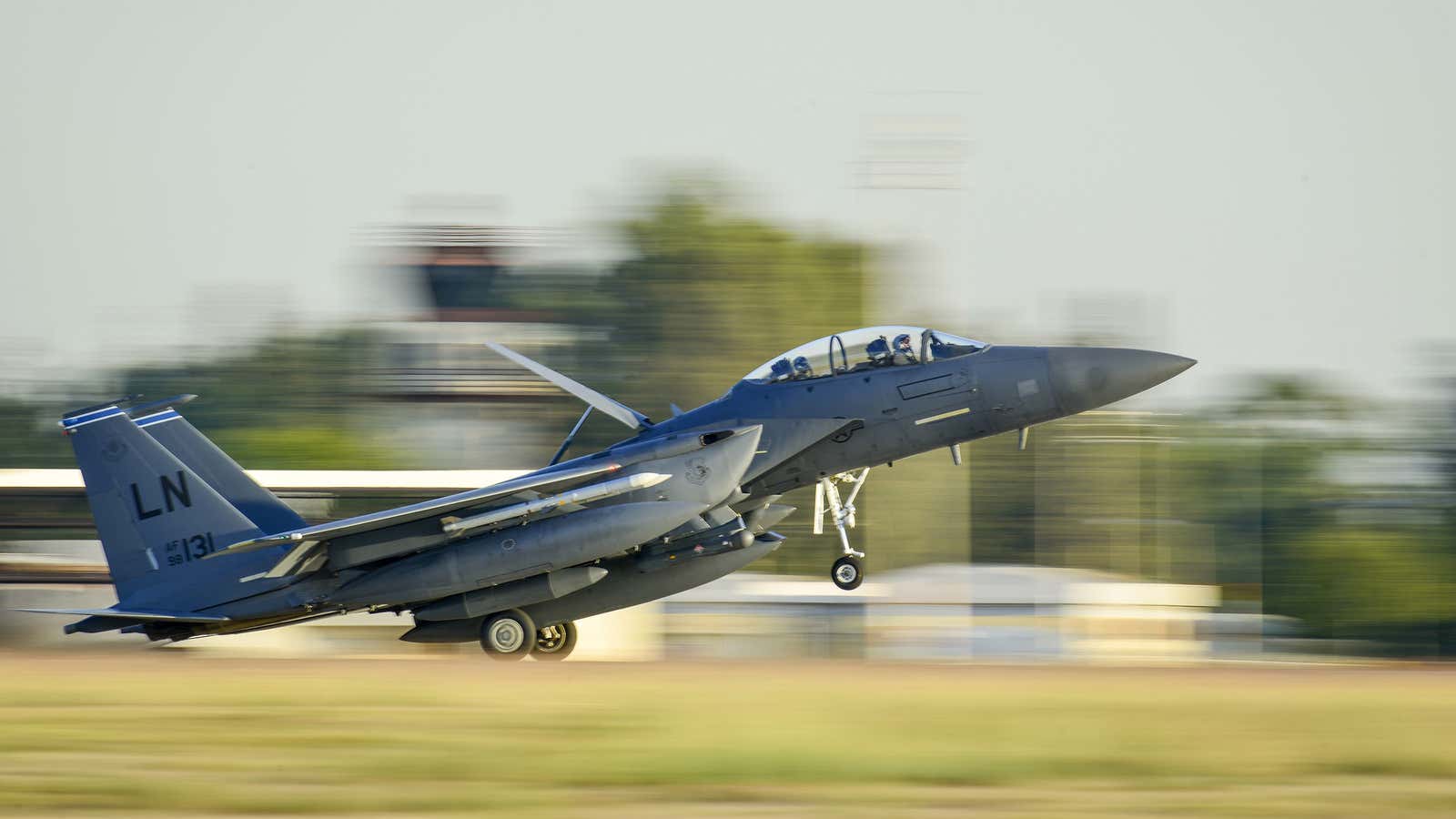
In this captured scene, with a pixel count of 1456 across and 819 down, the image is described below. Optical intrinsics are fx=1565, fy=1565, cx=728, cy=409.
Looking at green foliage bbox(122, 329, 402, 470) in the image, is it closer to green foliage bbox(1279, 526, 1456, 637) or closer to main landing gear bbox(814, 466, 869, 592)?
green foliage bbox(1279, 526, 1456, 637)

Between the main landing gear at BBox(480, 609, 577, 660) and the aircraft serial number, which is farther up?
the aircraft serial number

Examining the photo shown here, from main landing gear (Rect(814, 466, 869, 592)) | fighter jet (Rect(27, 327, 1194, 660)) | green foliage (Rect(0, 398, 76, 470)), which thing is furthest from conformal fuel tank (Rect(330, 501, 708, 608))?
green foliage (Rect(0, 398, 76, 470))

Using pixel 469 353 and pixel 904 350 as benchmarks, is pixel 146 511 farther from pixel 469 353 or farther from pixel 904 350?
pixel 469 353

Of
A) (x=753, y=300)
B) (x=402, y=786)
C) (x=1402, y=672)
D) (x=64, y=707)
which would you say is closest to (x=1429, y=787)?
(x=1402, y=672)

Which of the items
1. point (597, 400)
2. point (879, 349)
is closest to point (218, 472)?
point (597, 400)

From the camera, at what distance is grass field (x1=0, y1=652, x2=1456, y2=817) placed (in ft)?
31.2

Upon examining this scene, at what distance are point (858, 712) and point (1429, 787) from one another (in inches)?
150

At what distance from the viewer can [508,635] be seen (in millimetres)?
16938

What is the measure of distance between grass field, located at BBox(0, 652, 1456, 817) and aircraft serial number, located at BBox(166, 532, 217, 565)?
11.4 ft

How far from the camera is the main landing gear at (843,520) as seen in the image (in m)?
16.4

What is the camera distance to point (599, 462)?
54.1 ft

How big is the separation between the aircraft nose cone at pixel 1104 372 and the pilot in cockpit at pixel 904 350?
1.41 meters

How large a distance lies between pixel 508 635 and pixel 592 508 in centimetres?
185

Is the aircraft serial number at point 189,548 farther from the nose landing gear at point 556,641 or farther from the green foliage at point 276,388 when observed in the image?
the green foliage at point 276,388
